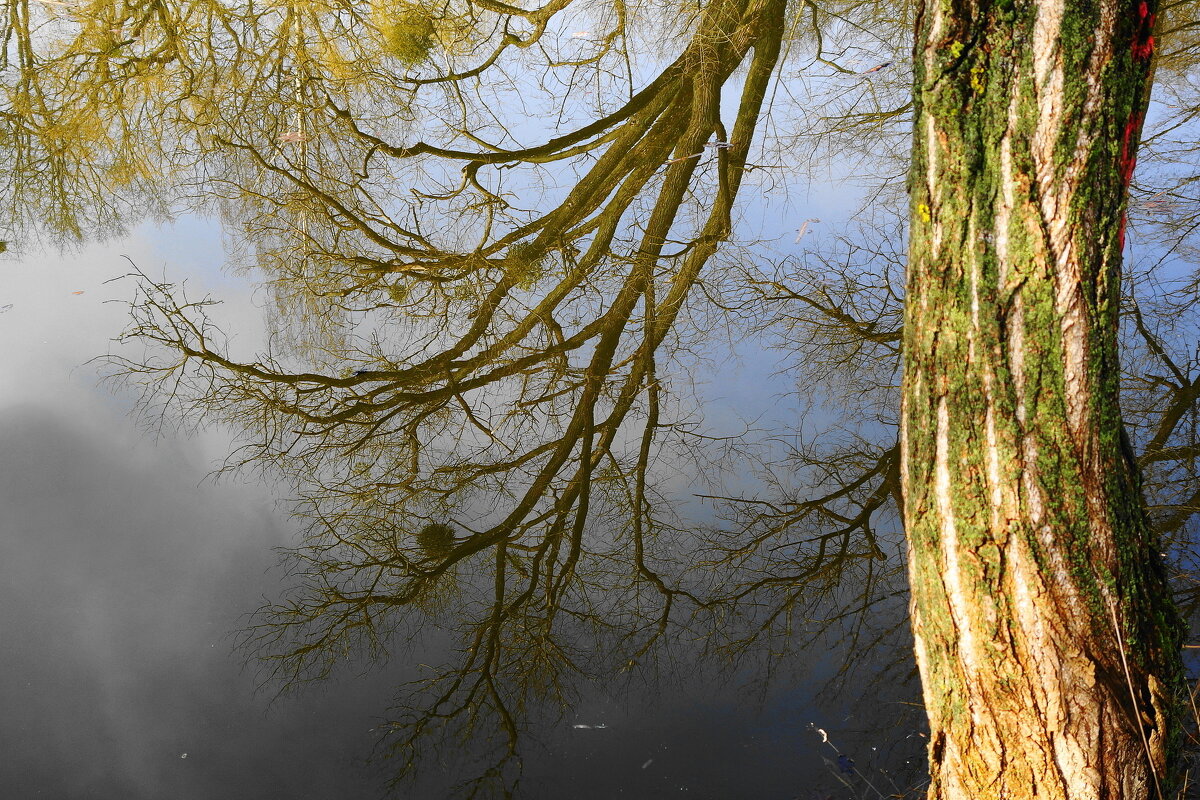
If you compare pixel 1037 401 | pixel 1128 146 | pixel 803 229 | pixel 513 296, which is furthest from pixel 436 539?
pixel 803 229

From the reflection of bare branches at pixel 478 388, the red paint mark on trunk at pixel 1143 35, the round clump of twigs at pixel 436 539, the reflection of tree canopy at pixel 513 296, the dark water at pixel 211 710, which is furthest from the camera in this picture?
the round clump of twigs at pixel 436 539

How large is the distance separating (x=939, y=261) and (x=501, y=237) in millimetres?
2673

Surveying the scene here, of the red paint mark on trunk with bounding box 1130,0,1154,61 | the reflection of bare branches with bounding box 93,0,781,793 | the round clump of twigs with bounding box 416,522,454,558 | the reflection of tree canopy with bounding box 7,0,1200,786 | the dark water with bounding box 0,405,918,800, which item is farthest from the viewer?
the round clump of twigs with bounding box 416,522,454,558

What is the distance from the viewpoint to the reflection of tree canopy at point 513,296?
87.6 inches

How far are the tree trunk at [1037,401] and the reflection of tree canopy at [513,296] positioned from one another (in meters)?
0.86

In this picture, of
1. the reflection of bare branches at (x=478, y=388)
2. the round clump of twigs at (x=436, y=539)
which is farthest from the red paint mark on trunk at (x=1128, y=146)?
the round clump of twigs at (x=436, y=539)

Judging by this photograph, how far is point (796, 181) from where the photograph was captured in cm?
414

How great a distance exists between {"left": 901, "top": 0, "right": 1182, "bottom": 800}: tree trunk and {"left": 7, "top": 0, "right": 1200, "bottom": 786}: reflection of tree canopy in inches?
33.7

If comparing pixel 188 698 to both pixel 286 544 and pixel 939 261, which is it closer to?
pixel 286 544

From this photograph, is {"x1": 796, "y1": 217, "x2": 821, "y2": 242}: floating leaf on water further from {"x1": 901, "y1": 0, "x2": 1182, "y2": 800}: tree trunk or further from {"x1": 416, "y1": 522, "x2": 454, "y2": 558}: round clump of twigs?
{"x1": 901, "y1": 0, "x2": 1182, "y2": 800}: tree trunk

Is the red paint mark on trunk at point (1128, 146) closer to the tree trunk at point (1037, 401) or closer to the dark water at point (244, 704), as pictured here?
the tree trunk at point (1037, 401)

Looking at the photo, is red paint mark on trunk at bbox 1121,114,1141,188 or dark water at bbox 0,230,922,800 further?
dark water at bbox 0,230,922,800

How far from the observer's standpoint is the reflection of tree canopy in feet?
7.30

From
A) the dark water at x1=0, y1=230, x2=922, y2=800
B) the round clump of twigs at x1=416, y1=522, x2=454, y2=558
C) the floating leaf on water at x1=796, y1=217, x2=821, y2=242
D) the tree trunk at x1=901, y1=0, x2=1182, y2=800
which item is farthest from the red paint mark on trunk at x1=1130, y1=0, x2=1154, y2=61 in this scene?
the floating leaf on water at x1=796, y1=217, x2=821, y2=242
